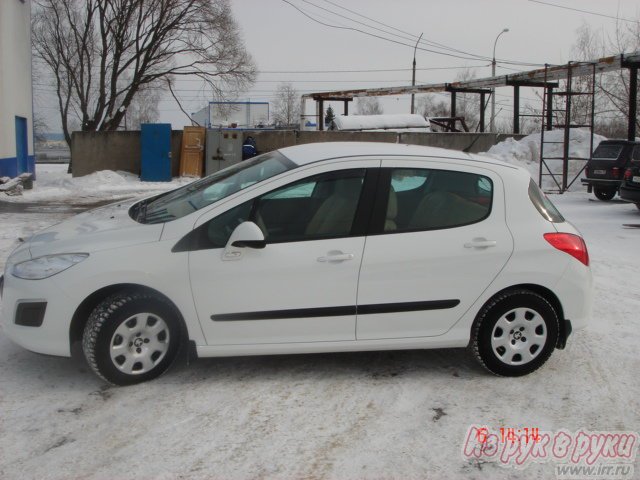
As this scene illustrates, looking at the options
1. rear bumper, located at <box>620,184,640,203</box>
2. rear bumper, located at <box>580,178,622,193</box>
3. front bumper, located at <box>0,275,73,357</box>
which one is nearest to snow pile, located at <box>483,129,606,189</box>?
rear bumper, located at <box>580,178,622,193</box>

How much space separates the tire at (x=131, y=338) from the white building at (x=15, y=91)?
49.8 feet

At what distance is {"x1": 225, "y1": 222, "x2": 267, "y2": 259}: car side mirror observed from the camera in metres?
4.06

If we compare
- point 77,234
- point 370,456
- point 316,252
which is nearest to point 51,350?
point 77,234

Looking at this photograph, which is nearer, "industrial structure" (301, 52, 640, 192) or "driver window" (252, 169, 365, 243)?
"driver window" (252, 169, 365, 243)

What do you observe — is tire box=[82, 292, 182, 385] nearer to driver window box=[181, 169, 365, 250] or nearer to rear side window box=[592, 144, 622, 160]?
driver window box=[181, 169, 365, 250]

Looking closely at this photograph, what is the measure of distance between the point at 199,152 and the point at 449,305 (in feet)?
62.6

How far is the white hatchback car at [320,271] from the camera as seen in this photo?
4109mm

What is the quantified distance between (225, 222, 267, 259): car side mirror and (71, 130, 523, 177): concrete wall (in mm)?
19027

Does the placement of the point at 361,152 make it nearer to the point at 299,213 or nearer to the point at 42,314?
the point at 299,213

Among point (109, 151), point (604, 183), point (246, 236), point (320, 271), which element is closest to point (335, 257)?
point (320, 271)

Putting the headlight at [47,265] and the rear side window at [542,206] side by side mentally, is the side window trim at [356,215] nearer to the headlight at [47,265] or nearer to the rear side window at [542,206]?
the headlight at [47,265]

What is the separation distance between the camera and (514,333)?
4.50 m

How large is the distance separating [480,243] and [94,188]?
1740 cm

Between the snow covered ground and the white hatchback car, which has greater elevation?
the white hatchback car
